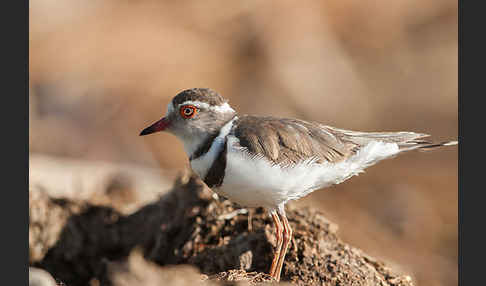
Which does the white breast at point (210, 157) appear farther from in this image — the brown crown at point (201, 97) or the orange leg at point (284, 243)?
the orange leg at point (284, 243)

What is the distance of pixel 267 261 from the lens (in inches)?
194

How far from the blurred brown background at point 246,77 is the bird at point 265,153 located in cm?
596

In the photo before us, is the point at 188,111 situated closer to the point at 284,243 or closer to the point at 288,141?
the point at 288,141

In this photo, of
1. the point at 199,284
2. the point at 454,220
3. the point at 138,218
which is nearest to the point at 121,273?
the point at 199,284

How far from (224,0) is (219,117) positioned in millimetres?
8046

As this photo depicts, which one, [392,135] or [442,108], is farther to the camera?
[442,108]

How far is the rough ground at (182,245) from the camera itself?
4512 mm


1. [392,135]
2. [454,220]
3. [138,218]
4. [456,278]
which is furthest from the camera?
[454,220]

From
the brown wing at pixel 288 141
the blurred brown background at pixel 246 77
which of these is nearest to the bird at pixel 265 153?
the brown wing at pixel 288 141

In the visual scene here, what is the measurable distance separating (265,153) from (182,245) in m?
1.54

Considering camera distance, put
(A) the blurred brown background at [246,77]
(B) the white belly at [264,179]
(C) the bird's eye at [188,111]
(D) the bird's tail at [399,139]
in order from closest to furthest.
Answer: (B) the white belly at [264,179]
(C) the bird's eye at [188,111]
(D) the bird's tail at [399,139]
(A) the blurred brown background at [246,77]

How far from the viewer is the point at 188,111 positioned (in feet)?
15.9

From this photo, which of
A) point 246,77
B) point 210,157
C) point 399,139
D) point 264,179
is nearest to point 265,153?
point 264,179

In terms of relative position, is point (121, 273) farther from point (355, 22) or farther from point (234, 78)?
point (355, 22)
